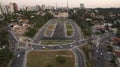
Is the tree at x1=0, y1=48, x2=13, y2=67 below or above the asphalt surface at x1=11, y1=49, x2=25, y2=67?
above

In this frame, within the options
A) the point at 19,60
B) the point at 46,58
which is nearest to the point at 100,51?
the point at 46,58

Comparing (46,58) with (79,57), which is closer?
(46,58)

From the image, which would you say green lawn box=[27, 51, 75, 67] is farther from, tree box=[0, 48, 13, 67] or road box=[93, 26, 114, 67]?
road box=[93, 26, 114, 67]

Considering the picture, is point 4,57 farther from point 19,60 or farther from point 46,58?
point 46,58

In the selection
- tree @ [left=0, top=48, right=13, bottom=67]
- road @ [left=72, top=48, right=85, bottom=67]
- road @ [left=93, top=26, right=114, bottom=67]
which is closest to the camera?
tree @ [left=0, top=48, right=13, bottom=67]

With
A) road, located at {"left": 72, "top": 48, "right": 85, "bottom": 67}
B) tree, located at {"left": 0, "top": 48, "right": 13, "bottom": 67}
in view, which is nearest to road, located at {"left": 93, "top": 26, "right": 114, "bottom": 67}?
road, located at {"left": 72, "top": 48, "right": 85, "bottom": 67}

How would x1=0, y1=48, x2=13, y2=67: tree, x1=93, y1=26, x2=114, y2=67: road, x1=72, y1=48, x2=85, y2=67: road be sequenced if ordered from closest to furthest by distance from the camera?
x1=0, y1=48, x2=13, y2=67: tree → x1=72, y1=48, x2=85, y2=67: road → x1=93, y1=26, x2=114, y2=67: road

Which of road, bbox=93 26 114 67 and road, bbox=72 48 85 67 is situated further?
road, bbox=93 26 114 67

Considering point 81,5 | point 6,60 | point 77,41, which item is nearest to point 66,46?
point 77,41

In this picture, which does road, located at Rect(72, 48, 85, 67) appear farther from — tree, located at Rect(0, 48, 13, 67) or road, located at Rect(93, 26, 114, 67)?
tree, located at Rect(0, 48, 13, 67)
